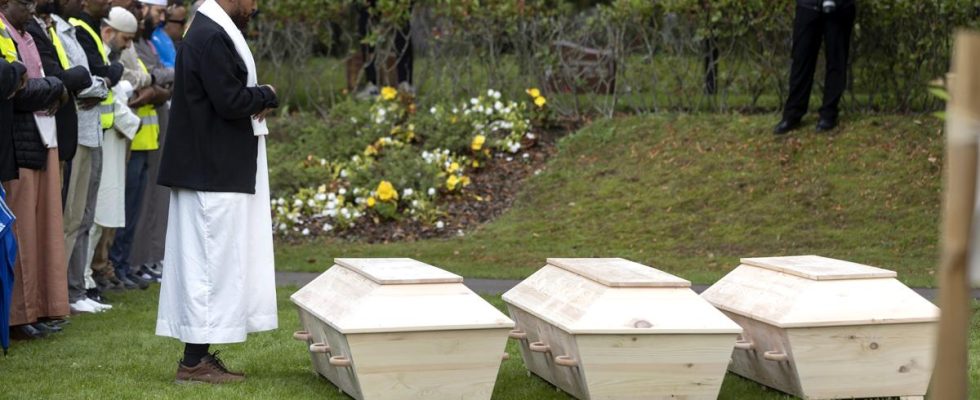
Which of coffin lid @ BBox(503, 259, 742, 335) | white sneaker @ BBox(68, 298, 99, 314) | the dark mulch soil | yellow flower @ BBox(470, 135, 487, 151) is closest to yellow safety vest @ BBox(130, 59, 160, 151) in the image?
white sneaker @ BBox(68, 298, 99, 314)

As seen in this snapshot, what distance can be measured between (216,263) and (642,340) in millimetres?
2066

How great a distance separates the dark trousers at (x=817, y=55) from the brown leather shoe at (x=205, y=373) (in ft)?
27.7

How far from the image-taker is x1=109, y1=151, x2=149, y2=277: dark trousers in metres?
10.1

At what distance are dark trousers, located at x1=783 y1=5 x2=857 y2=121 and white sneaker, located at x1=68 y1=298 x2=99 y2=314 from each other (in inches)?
301

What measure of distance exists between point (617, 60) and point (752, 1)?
77.7 inches

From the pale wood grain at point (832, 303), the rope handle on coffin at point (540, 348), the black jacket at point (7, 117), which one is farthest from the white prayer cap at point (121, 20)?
the pale wood grain at point (832, 303)

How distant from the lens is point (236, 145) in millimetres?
6492

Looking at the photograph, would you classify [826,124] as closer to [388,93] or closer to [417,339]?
[388,93]

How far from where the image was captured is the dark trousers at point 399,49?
16.9 metres

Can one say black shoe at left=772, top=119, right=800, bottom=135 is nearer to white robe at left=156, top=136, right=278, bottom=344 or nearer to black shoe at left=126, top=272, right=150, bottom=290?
black shoe at left=126, top=272, right=150, bottom=290

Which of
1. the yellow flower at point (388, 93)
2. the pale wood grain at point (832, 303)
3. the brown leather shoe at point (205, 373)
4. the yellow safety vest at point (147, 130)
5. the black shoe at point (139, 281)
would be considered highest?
the yellow safety vest at point (147, 130)

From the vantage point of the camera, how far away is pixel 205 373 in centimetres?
659

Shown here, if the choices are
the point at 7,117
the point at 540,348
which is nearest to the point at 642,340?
the point at 540,348

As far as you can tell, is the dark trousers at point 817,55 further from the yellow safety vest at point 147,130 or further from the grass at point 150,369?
the yellow safety vest at point 147,130
